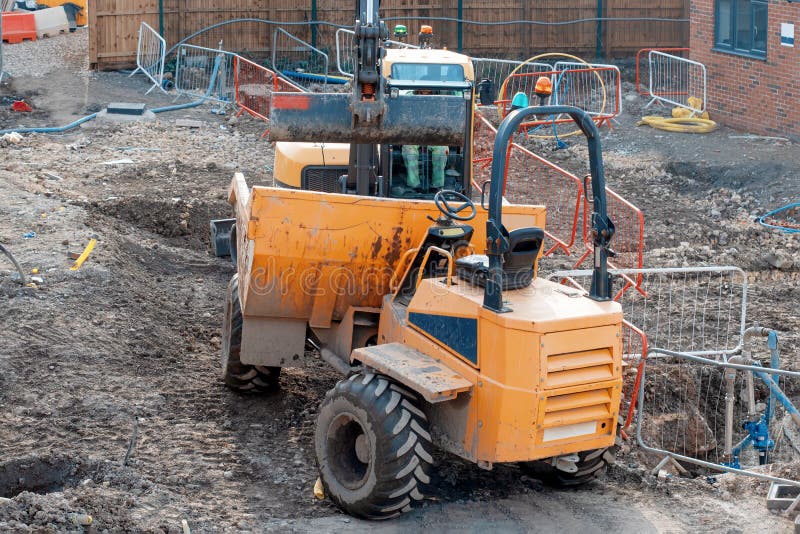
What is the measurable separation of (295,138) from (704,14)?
1526 cm

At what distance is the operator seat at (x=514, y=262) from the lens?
6801 millimetres

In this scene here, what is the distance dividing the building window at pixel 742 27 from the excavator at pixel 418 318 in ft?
43.0

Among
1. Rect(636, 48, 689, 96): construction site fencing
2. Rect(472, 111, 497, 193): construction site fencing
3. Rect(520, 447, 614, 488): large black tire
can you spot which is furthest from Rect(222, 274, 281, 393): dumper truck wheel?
Rect(636, 48, 689, 96): construction site fencing

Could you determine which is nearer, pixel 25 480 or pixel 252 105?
pixel 25 480

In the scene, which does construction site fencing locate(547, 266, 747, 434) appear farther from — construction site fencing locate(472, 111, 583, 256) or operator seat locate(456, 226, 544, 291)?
operator seat locate(456, 226, 544, 291)

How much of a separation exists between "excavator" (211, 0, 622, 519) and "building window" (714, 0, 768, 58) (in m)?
13.1

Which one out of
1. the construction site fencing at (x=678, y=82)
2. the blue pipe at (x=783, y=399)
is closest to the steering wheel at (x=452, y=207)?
the blue pipe at (x=783, y=399)

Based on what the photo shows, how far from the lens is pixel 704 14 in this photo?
2106 centimetres

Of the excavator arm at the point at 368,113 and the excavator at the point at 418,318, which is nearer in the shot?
the excavator at the point at 418,318

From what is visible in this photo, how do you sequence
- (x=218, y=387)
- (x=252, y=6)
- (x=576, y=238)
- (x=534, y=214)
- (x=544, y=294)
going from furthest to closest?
1. (x=252, y=6)
2. (x=576, y=238)
3. (x=218, y=387)
4. (x=534, y=214)
5. (x=544, y=294)

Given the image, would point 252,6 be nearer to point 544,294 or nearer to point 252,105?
point 252,105

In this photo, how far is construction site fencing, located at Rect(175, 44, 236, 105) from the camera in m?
22.3

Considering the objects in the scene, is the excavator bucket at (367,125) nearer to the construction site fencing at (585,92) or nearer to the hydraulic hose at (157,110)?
the hydraulic hose at (157,110)

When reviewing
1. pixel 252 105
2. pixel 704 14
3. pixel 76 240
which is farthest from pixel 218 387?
pixel 704 14
